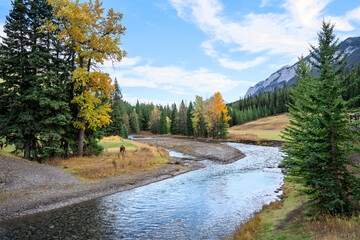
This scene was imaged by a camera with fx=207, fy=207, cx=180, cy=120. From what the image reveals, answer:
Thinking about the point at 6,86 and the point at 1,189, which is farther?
the point at 6,86

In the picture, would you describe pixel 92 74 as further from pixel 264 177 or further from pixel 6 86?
pixel 264 177

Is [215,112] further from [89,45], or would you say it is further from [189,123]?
[89,45]

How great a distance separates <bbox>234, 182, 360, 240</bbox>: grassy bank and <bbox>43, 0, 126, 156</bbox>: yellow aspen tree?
58.3ft

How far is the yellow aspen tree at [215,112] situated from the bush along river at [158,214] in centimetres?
4683

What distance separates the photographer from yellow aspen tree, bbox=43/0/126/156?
2073 centimetres

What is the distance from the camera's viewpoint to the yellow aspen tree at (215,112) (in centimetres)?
6538

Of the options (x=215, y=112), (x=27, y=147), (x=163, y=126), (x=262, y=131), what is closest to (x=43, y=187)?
(x=27, y=147)

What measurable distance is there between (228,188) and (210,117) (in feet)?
164

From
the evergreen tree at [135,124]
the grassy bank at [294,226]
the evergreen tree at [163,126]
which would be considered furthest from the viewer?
the evergreen tree at [135,124]

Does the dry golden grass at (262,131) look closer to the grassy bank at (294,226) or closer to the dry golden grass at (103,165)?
the dry golden grass at (103,165)

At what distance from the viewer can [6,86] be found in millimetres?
19500

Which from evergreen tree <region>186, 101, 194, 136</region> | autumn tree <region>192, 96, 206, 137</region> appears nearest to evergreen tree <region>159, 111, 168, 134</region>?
evergreen tree <region>186, 101, 194, 136</region>

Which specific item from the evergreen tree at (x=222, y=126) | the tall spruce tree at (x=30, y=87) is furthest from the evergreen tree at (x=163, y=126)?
the tall spruce tree at (x=30, y=87)

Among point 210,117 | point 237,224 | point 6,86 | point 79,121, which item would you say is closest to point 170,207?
point 237,224
